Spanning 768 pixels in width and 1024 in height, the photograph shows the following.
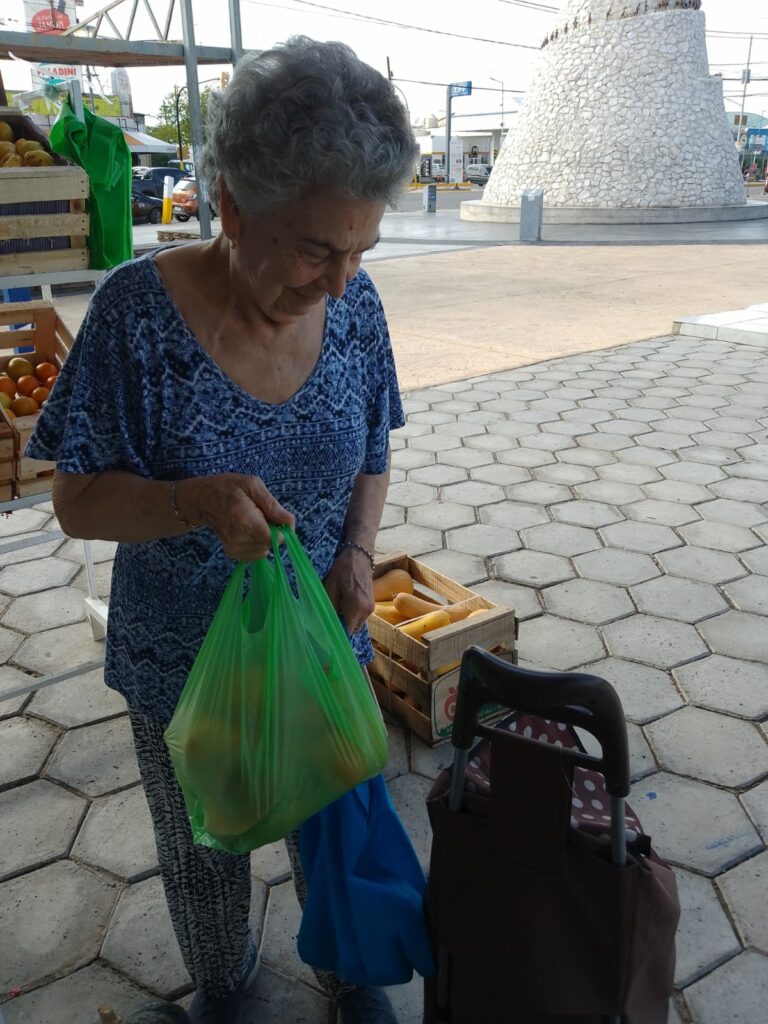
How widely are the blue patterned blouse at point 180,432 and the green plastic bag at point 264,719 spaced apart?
133 mm

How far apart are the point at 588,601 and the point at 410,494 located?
1.34 metres

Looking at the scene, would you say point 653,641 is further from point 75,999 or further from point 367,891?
point 75,999

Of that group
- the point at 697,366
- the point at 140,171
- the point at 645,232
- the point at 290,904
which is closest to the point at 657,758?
the point at 290,904

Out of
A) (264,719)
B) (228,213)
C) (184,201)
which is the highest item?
(184,201)

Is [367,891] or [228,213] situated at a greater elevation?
[228,213]

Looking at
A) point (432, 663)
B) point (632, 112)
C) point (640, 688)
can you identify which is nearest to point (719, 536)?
point (640, 688)

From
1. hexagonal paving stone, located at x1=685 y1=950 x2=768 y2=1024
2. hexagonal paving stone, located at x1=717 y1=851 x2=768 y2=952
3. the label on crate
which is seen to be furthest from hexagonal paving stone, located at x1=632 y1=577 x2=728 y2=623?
hexagonal paving stone, located at x1=685 y1=950 x2=768 y2=1024

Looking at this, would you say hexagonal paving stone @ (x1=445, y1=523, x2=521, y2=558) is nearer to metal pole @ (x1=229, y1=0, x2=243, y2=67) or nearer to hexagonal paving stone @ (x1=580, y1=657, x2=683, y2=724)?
hexagonal paving stone @ (x1=580, y1=657, x2=683, y2=724)

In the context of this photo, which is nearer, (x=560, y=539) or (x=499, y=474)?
(x=560, y=539)

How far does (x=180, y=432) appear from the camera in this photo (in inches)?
50.6

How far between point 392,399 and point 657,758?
153 cm

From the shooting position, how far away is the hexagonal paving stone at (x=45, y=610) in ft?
11.1

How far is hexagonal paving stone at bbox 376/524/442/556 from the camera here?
3871 millimetres

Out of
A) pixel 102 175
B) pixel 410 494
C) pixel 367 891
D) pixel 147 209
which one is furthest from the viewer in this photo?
pixel 147 209
